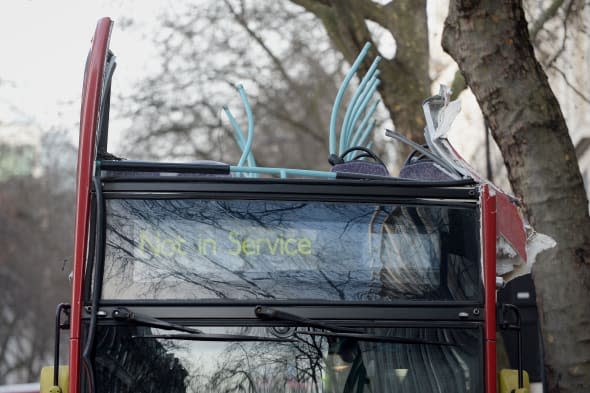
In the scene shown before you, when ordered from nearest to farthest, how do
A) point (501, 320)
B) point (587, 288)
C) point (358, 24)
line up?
point (501, 320) < point (587, 288) < point (358, 24)

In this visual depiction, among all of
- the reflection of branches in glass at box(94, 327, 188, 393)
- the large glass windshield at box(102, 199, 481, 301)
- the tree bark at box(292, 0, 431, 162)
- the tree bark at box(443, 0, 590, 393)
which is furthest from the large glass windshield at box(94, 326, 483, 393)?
the tree bark at box(292, 0, 431, 162)

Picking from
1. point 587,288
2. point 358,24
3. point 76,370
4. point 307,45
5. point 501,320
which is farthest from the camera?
point 307,45

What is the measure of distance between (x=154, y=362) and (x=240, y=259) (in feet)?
2.16

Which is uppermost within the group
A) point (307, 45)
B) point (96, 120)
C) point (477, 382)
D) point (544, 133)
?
point (307, 45)

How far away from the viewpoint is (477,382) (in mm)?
5309

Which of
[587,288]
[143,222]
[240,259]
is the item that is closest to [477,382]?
[240,259]

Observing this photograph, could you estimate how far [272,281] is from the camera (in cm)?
526

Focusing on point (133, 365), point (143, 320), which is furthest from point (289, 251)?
point (133, 365)

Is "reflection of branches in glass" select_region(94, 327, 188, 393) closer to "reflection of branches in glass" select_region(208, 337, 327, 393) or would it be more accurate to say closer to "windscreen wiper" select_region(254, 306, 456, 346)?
"reflection of branches in glass" select_region(208, 337, 327, 393)

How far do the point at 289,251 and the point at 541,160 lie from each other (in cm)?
411

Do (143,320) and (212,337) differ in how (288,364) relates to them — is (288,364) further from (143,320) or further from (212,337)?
(143,320)

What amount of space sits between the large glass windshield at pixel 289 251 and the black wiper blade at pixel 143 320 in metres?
0.09

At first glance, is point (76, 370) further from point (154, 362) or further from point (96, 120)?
point (96, 120)

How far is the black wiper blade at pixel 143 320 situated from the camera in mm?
5082
